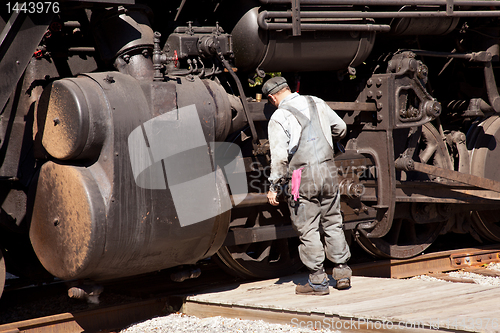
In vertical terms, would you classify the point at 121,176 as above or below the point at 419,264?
above

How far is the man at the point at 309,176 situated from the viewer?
4.43 meters

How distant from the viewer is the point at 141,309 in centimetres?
465

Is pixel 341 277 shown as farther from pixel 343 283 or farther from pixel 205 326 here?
pixel 205 326

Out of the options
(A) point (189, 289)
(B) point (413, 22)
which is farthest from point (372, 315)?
(B) point (413, 22)

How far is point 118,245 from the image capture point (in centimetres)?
386

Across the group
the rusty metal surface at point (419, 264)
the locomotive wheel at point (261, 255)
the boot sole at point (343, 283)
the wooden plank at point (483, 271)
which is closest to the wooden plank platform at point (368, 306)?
the boot sole at point (343, 283)

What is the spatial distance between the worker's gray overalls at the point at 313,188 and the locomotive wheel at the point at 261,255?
0.68 m

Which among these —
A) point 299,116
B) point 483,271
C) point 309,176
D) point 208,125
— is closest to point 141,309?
point 208,125

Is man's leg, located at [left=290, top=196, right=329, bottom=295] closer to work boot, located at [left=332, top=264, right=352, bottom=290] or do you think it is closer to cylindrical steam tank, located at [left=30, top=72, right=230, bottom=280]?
work boot, located at [left=332, top=264, right=352, bottom=290]

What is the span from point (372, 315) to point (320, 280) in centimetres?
84

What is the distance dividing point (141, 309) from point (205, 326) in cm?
74

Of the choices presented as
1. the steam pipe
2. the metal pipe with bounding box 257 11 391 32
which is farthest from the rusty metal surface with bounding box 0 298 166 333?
the steam pipe

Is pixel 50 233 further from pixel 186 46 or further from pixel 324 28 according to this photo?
pixel 324 28

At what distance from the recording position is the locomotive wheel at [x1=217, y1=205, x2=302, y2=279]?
16.8ft
